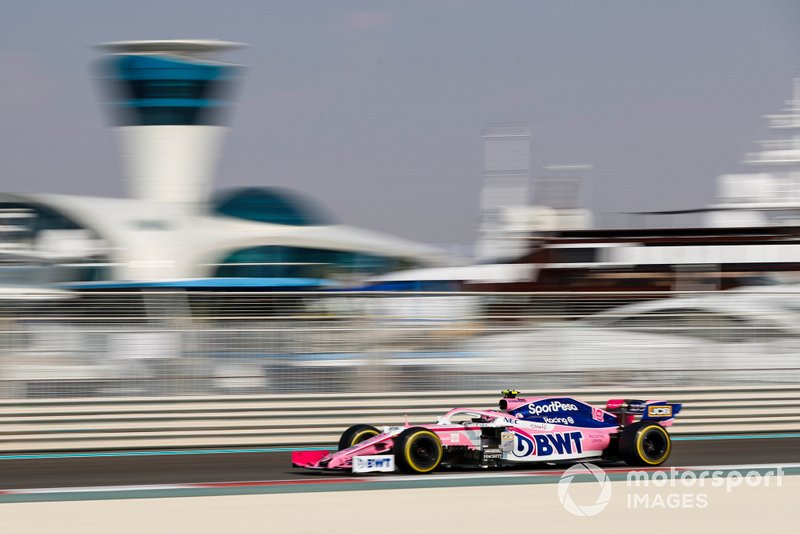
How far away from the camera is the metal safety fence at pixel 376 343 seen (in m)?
10.3

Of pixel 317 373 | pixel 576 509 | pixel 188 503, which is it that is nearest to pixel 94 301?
pixel 317 373

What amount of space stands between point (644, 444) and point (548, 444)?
0.82 metres

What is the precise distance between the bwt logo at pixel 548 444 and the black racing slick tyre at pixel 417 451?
2.23 feet

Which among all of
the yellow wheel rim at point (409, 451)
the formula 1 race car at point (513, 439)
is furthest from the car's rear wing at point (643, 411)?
the yellow wheel rim at point (409, 451)

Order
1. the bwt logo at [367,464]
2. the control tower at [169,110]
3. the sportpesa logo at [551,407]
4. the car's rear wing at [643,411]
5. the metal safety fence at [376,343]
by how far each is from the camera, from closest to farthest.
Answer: the bwt logo at [367,464]
the sportpesa logo at [551,407]
the car's rear wing at [643,411]
the metal safety fence at [376,343]
the control tower at [169,110]

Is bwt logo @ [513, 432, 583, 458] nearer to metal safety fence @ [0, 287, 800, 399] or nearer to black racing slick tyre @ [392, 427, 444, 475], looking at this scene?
black racing slick tyre @ [392, 427, 444, 475]

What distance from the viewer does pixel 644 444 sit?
8836mm

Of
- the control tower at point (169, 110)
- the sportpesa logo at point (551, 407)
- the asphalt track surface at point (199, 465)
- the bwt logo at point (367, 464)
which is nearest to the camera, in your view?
the bwt logo at point (367, 464)

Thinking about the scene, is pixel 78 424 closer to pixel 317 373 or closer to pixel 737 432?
pixel 317 373

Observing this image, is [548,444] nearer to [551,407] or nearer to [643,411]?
[551,407]

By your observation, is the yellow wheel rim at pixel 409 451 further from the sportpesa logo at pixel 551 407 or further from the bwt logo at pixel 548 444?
the sportpesa logo at pixel 551 407

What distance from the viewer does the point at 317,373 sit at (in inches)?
428

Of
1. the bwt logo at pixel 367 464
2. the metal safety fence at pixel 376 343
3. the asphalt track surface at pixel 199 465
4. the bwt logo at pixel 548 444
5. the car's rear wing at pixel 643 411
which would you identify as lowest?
the asphalt track surface at pixel 199 465

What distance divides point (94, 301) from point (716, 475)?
5.87m
